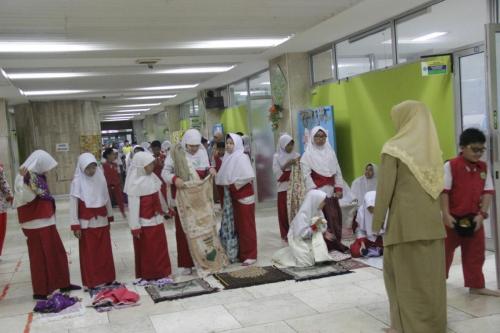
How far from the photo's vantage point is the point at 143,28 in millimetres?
6152

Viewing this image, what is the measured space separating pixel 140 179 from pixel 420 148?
3.06m

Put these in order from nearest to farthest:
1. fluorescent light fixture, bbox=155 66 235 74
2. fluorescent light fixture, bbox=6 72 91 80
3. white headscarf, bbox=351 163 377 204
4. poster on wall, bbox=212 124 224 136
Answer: white headscarf, bbox=351 163 377 204 < fluorescent light fixture, bbox=6 72 91 80 < fluorescent light fixture, bbox=155 66 235 74 < poster on wall, bbox=212 124 224 136

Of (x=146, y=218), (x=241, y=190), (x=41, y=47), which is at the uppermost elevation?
(x=41, y=47)

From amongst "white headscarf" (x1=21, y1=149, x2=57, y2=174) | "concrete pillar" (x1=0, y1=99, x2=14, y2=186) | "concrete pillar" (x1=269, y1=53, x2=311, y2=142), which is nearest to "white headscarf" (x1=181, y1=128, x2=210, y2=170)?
"white headscarf" (x1=21, y1=149, x2=57, y2=174)

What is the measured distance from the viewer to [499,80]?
4.45 meters

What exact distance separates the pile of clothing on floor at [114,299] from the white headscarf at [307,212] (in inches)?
74.9

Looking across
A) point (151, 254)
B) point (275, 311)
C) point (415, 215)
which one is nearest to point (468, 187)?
point (415, 215)

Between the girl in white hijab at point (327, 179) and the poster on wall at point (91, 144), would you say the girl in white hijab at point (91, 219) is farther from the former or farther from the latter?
the poster on wall at point (91, 144)

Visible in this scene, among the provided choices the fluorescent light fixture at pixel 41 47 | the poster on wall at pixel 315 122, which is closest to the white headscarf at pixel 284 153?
the poster on wall at pixel 315 122

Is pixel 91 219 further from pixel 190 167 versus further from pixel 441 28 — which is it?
pixel 441 28

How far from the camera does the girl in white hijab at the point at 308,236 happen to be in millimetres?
5738

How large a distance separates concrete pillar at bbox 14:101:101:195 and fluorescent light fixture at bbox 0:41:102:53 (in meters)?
8.95

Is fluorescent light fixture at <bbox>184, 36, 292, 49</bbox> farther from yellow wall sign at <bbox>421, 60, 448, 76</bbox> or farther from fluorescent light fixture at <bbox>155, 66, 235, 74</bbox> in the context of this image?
fluorescent light fixture at <bbox>155, 66, 235, 74</bbox>

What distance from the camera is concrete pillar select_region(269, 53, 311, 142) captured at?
368 inches
